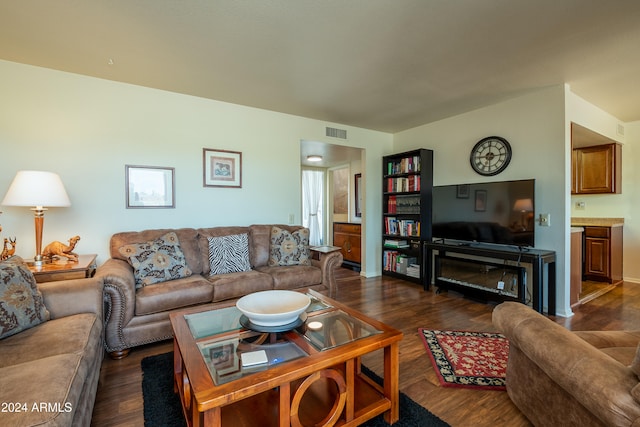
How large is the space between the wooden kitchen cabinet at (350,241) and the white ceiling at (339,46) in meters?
2.75

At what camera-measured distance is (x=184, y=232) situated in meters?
3.14

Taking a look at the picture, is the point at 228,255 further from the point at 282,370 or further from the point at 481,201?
the point at 481,201

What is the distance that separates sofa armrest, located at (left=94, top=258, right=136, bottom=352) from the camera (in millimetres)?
2176

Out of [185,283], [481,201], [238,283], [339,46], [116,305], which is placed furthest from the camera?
[481,201]

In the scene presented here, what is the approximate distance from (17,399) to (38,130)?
269 cm

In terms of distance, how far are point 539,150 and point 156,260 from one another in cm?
411

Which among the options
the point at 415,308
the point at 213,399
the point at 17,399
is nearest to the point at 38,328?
the point at 17,399

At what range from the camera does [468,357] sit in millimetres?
2217

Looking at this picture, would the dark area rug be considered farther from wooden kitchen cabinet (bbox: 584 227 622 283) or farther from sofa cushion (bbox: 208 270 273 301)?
wooden kitchen cabinet (bbox: 584 227 622 283)

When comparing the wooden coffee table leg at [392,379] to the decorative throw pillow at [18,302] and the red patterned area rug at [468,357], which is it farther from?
the decorative throw pillow at [18,302]

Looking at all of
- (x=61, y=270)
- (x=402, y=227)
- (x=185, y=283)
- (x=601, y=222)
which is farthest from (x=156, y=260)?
(x=601, y=222)

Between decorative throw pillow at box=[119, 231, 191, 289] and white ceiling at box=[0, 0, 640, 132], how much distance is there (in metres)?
1.63

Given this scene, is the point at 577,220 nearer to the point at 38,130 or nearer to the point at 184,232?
the point at 184,232

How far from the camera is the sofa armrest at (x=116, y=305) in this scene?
2176 millimetres
